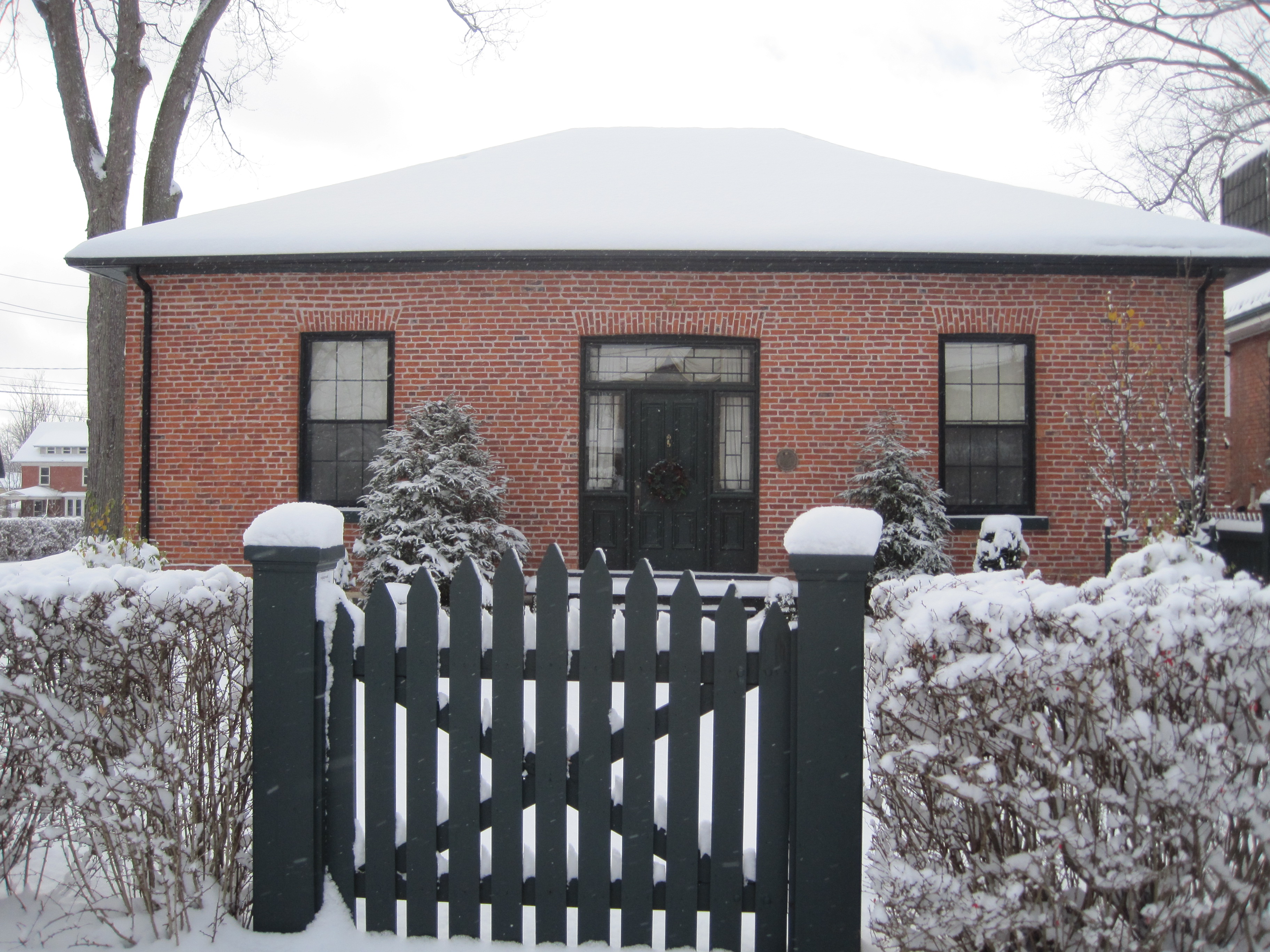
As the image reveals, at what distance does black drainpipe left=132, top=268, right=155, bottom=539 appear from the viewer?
905cm

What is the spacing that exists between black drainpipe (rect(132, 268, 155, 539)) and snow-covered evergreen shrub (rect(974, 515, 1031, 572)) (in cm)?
883

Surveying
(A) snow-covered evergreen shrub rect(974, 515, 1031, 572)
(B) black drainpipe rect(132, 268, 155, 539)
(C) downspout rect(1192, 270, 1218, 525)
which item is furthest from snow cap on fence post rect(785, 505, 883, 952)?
(B) black drainpipe rect(132, 268, 155, 539)

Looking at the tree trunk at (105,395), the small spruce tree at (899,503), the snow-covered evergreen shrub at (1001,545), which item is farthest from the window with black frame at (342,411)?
the snow-covered evergreen shrub at (1001,545)

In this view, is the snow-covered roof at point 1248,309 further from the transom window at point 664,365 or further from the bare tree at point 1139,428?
the transom window at point 664,365

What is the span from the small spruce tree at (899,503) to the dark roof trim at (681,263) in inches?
66.7

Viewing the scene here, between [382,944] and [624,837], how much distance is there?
0.76 metres

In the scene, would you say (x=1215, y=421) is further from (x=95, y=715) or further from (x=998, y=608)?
(x=95, y=715)

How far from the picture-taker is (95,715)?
2365 millimetres

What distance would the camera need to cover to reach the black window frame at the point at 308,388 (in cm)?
906

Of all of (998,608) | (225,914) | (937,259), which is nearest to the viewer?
(998,608)

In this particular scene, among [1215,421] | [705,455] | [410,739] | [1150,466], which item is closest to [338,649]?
[410,739]

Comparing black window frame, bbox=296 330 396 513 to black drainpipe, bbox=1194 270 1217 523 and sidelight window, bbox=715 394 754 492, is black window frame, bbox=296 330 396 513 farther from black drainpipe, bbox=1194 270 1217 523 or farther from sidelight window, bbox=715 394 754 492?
black drainpipe, bbox=1194 270 1217 523

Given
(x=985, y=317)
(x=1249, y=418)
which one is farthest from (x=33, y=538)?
(x=1249, y=418)

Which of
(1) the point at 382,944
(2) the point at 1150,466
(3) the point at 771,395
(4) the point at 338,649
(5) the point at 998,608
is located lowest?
(1) the point at 382,944
